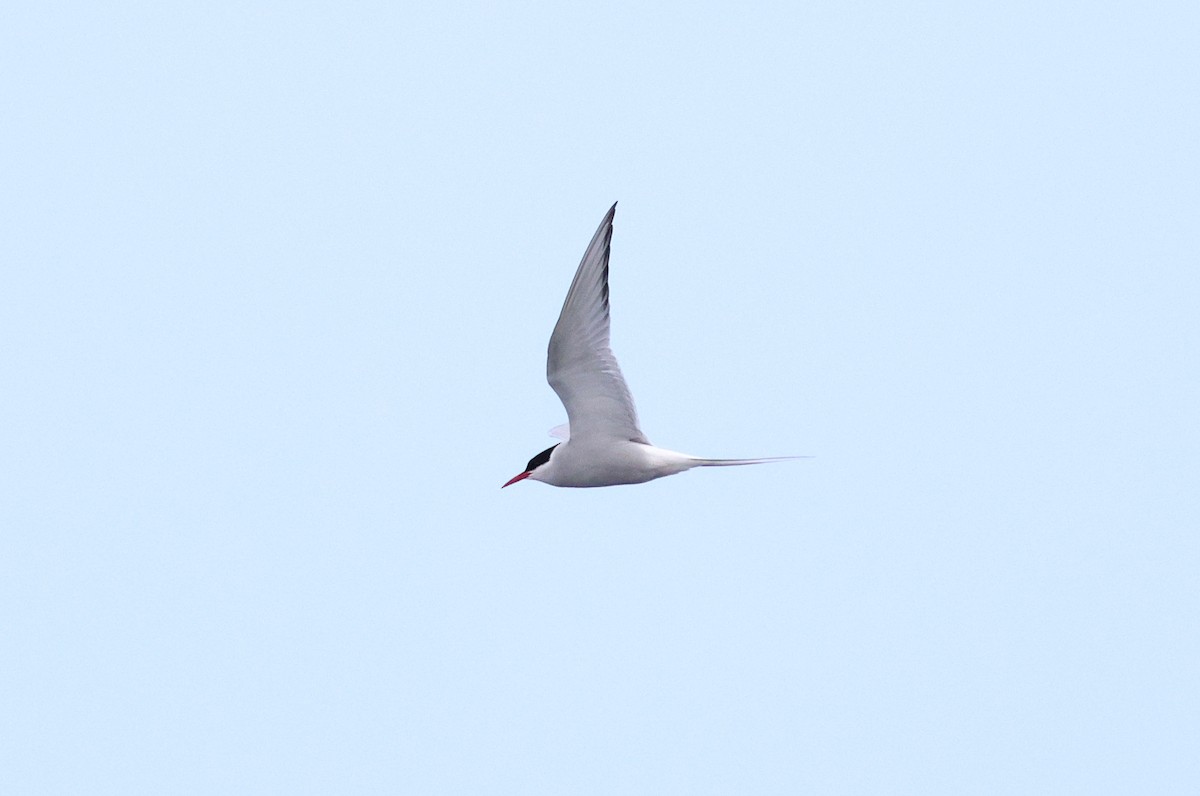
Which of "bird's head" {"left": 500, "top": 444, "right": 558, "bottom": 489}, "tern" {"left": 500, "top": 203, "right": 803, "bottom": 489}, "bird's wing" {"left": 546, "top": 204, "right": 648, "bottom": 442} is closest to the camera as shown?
"bird's wing" {"left": 546, "top": 204, "right": 648, "bottom": 442}

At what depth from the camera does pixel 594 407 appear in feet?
29.0

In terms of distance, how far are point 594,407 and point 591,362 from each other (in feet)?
1.20

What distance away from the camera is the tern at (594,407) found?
8.35 m

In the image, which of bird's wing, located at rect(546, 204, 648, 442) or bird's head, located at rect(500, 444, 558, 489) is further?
bird's head, located at rect(500, 444, 558, 489)

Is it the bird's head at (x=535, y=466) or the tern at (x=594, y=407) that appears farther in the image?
the bird's head at (x=535, y=466)

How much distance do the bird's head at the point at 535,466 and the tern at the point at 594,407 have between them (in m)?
0.02

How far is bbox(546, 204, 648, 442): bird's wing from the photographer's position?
8.23 meters

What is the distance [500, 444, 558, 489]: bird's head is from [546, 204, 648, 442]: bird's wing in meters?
0.42

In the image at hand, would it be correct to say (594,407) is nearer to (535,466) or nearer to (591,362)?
(591,362)

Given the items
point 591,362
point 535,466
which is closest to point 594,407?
point 591,362

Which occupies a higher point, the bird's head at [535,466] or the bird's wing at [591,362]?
the bird's wing at [591,362]

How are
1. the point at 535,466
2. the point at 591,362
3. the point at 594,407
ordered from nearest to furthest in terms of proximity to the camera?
1. the point at 591,362
2. the point at 594,407
3. the point at 535,466

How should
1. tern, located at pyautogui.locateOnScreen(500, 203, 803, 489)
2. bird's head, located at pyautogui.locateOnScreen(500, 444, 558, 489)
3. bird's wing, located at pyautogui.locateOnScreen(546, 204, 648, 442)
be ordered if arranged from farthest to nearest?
bird's head, located at pyautogui.locateOnScreen(500, 444, 558, 489)
tern, located at pyautogui.locateOnScreen(500, 203, 803, 489)
bird's wing, located at pyautogui.locateOnScreen(546, 204, 648, 442)

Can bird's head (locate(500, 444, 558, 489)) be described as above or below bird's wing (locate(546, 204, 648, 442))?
below
